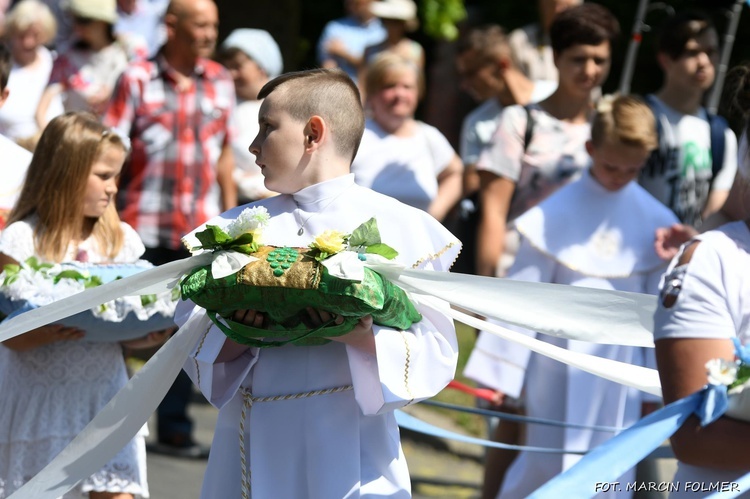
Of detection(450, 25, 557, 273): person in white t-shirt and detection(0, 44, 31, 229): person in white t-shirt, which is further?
detection(450, 25, 557, 273): person in white t-shirt

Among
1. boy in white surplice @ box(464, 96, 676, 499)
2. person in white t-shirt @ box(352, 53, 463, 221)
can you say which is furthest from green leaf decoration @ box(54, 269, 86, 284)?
person in white t-shirt @ box(352, 53, 463, 221)

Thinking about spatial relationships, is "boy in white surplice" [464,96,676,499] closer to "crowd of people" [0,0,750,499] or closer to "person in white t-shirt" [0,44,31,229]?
"crowd of people" [0,0,750,499]

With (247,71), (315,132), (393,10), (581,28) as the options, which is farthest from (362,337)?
(393,10)

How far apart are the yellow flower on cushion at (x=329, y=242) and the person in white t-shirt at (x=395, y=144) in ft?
12.9

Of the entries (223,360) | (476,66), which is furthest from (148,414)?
(476,66)

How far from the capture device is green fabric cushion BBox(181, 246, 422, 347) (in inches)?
129

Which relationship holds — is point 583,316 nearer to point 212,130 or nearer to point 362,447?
point 362,447

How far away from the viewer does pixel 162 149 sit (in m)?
7.10

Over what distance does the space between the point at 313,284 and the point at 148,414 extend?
0.93 meters

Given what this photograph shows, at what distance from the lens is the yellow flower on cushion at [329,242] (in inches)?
131

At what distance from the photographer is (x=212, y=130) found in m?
7.27

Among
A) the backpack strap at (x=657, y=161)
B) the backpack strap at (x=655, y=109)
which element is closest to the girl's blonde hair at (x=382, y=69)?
the backpack strap at (x=655, y=109)

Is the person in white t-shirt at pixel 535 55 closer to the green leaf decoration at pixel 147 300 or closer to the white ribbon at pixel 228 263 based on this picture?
the green leaf decoration at pixel 147 300

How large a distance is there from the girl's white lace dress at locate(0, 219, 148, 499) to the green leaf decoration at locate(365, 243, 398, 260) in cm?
166
